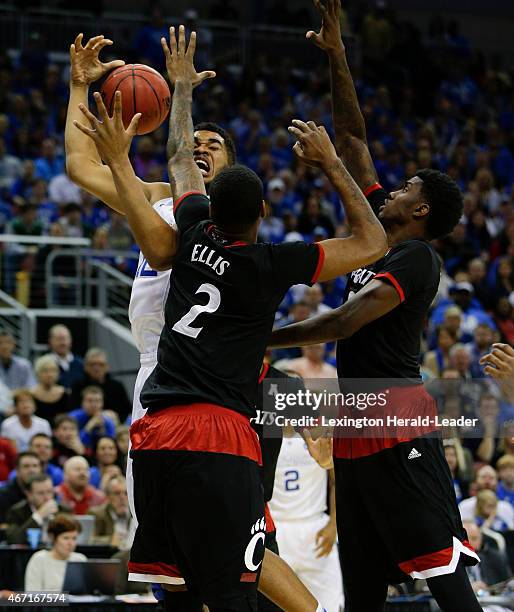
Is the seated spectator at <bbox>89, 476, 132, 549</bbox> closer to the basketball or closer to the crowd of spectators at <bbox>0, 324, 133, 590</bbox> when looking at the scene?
the crowd of spectators at <bbox>0, 324, 133, 590</bbox>

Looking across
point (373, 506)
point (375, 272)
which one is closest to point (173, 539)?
point (373, 506)

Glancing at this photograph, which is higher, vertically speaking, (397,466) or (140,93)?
(140,93)

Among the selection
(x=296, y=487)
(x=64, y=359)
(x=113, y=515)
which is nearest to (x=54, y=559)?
(x=113, y=515)

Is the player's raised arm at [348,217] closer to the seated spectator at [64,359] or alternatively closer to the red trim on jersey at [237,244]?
the red trim on jersey at [237,244]

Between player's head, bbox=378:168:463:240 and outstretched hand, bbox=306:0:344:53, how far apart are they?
3.05 ft

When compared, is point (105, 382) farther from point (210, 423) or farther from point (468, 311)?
point (210, 423)

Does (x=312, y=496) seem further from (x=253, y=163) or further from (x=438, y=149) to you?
(x=438, y=149)

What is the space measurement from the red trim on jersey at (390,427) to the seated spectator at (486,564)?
4.84m

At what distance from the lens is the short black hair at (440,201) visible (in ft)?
18.6

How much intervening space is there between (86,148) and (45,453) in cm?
553

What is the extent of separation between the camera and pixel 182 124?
17.4 ft

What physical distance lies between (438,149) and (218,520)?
1667 centimetres

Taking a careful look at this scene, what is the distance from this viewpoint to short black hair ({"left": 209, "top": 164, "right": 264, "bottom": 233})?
15.5 ft

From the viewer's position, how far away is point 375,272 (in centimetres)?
560
